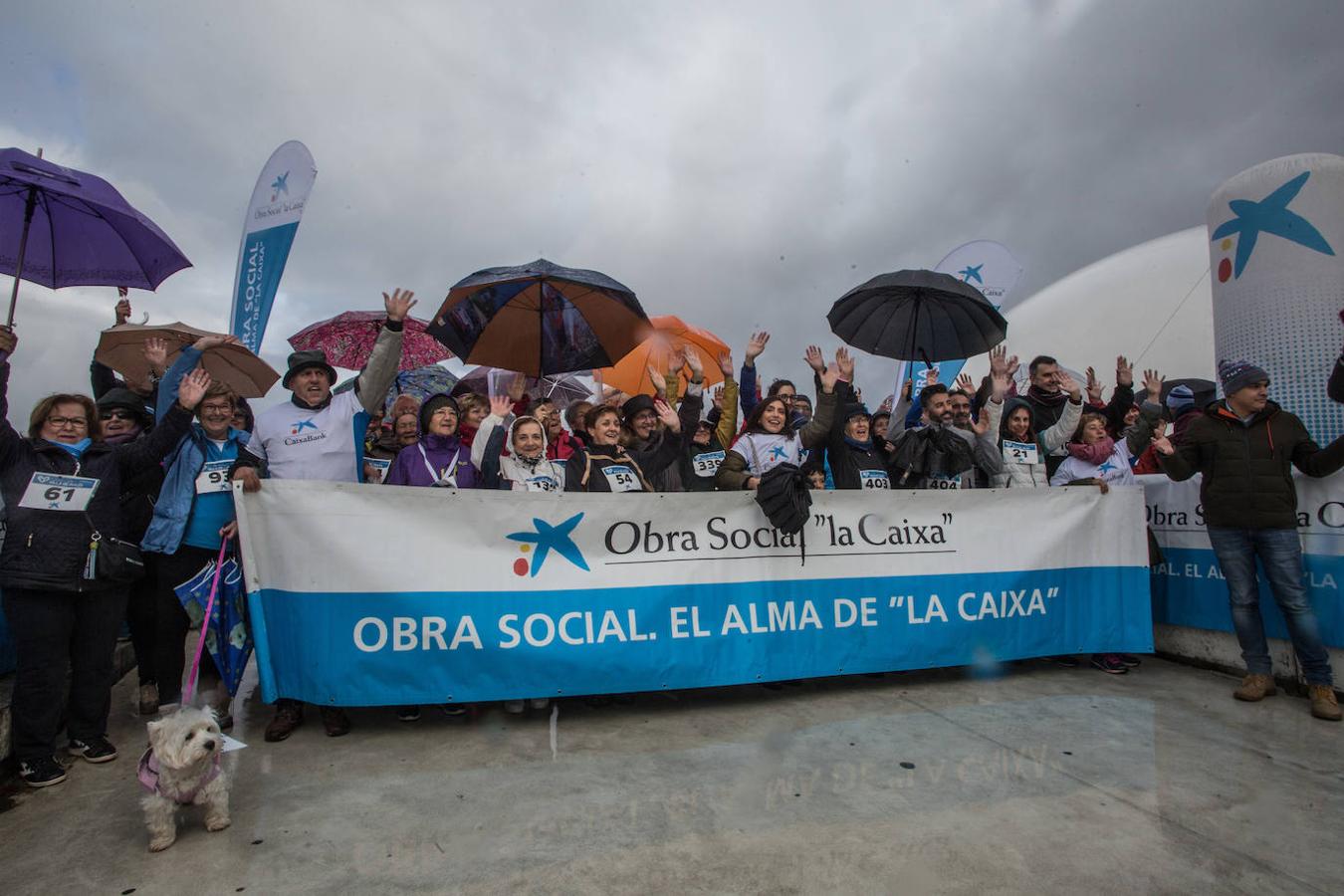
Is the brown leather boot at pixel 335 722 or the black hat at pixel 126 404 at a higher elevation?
the black hat at pixel 126 404

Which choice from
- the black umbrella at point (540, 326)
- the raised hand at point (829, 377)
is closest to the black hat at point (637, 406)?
the black umbrella at point (540, 326)

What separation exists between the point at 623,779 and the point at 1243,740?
124 inches

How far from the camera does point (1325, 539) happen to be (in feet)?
14.9

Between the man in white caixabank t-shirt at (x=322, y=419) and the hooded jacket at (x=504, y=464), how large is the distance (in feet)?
2.07

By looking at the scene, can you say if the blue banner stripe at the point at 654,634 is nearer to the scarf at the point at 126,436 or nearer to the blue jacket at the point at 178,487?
the blue jacket at the point at 178,487

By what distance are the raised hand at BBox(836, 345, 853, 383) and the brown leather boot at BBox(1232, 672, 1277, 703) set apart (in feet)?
9.95

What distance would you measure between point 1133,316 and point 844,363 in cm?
2890

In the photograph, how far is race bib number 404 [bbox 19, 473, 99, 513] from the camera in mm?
3172

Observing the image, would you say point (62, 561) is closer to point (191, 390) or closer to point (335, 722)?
point (191, 390)

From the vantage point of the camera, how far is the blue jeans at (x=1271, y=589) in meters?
4.25

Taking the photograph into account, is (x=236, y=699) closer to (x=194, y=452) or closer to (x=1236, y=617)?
(x=194, y=452)

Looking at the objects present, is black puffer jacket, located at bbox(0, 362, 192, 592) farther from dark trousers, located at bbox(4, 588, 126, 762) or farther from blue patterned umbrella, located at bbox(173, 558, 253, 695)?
blue patterned umbrella, located at bbox(173, 558, 253, 695)

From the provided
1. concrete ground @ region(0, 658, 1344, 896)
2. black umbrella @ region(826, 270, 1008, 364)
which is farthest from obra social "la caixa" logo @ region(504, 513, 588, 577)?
black umbrella @ region(826, 270, 1008, 364)

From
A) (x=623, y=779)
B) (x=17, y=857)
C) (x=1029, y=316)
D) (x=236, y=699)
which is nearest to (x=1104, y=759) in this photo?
(x=623, y=779)
